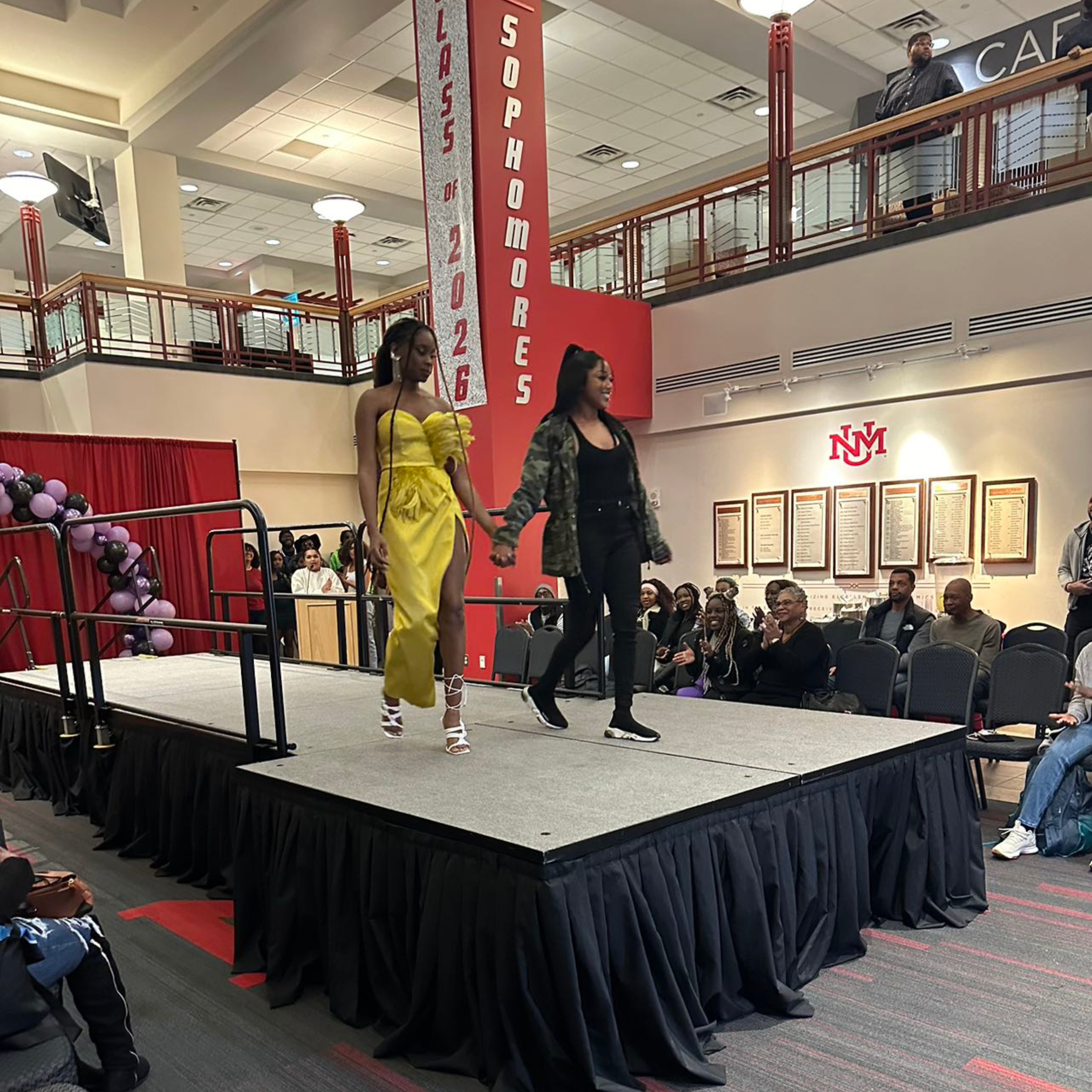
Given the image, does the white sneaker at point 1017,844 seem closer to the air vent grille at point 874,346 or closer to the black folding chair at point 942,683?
the black folding chair at point 942,683

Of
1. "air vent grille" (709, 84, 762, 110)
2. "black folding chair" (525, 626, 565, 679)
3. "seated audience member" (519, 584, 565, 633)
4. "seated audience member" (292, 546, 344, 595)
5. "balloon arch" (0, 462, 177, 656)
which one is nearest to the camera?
"black folding chair" (525, 626, 565, 679)

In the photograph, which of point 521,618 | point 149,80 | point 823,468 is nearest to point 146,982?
point 521,618

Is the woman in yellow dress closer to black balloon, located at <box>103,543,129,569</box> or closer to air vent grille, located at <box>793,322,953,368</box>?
air vent grille, located at <box>793,322,953,368</box>

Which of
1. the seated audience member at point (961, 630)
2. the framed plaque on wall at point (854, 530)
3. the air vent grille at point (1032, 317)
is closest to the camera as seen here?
the seated audience member at point (961, 630)

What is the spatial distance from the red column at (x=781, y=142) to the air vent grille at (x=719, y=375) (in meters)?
0.89

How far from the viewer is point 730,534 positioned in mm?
8570

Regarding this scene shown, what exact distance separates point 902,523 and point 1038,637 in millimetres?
2184

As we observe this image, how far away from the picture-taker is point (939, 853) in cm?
316

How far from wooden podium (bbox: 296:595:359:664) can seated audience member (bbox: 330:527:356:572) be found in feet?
1.57

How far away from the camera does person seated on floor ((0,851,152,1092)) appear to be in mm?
2084

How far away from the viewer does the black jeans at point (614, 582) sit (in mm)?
3291

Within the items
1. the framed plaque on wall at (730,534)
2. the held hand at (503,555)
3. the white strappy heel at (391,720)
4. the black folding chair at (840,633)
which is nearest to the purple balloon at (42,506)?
the white strappy heel at (391,720)

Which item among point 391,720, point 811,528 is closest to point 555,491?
point 391,720

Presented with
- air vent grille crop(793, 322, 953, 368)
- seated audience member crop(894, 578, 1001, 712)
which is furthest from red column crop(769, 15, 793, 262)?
seated audience member crop(894, 578, 1001, 712)
